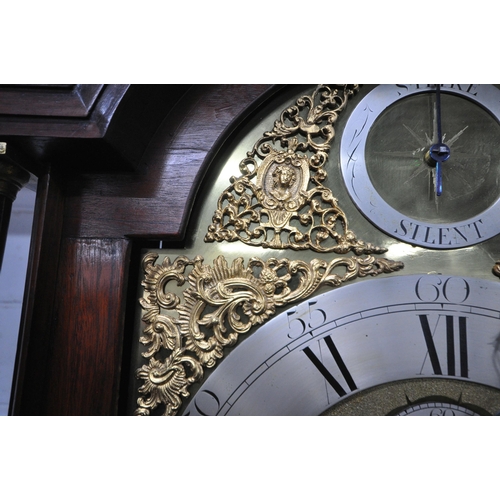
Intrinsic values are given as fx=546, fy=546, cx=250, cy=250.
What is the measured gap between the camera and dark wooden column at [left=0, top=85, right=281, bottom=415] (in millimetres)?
948

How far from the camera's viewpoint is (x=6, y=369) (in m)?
1.35

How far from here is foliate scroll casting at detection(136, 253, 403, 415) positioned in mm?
980

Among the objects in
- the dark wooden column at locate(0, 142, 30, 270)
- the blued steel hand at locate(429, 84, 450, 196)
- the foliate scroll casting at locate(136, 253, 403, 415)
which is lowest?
the foliate scroll casting at locate(136, 253, 403, 415)

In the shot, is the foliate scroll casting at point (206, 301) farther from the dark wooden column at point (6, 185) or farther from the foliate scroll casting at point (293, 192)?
the dark wooden column at point (6, 185)

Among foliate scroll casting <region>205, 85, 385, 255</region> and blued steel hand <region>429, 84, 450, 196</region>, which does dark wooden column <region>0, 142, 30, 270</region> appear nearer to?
foliate scroll casting <region>205, 85, 385, 255</region>

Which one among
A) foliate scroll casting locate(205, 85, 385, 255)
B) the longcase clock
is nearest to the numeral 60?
the longcase clock

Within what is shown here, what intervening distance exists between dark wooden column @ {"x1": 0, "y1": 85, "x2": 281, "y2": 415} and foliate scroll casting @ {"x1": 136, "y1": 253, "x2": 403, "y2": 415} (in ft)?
0.16

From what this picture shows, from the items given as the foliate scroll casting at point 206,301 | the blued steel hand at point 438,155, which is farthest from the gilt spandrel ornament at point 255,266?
the blued steel hand at point 438,155

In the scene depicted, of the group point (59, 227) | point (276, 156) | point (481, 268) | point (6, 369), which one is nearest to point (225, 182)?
point (276, 156)

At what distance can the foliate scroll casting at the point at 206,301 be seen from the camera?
0.98 m

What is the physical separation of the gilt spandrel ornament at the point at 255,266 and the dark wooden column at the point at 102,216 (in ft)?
0.20

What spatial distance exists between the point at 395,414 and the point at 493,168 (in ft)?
1.69

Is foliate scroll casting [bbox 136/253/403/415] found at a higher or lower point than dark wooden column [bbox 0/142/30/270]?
lower

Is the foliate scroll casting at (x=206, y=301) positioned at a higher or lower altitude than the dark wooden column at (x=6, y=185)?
lower
